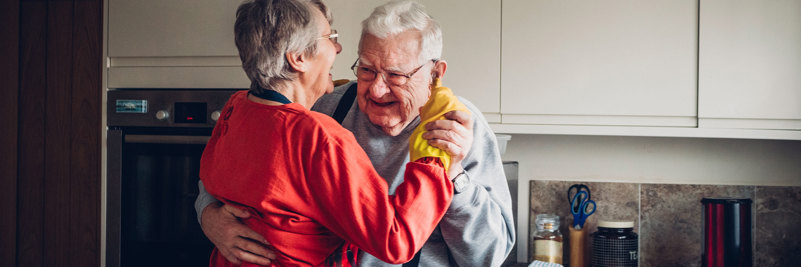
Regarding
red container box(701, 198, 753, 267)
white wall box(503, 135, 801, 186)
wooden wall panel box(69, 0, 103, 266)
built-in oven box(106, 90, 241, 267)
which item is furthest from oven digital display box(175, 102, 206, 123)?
red container box(701, 198, 753, 267)

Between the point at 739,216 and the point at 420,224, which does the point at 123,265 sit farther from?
the point at 739,216

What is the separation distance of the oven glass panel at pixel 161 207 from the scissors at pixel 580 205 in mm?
1247

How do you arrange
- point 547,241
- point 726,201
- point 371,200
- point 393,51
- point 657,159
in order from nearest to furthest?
point 371,200
point 393,51
point 726,201
point 547,241
point 657,159

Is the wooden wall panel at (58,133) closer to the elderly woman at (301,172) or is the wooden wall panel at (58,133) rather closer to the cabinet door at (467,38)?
the cabinet door at (467,38)

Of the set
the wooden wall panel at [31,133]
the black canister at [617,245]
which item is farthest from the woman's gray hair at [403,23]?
the wooden wall panel at [31,133]

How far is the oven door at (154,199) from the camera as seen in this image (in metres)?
1.79

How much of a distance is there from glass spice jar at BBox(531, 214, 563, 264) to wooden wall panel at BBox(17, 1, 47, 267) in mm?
1656

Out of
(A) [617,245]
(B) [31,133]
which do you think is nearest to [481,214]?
(A) [617,245]

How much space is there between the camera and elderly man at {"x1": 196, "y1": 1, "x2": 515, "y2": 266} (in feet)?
3.26

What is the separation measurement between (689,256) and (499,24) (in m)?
1.11

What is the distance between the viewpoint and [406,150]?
3.70ft

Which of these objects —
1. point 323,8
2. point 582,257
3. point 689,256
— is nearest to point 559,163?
point 582,257

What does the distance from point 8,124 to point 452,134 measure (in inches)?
68.4

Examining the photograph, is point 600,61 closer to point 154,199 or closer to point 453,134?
point 453,134
